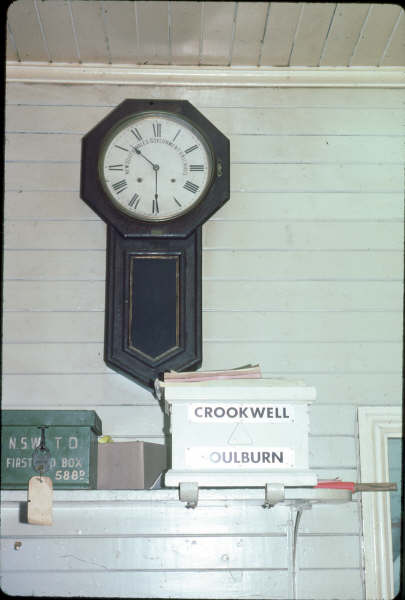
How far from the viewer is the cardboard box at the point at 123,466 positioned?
6.38 feet

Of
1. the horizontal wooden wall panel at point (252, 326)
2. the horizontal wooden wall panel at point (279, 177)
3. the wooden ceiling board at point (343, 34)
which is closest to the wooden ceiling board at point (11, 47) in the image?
the horizontal wooden wall panel at point (279, 177)

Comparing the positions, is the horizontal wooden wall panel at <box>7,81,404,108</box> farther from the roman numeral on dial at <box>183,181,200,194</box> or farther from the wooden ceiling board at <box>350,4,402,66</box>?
the roman numeral on dial at <box>183,181,200,194</box>

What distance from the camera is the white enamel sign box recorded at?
1.87 metres

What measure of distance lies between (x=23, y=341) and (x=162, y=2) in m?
1.08

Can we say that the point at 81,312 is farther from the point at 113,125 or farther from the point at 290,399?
the point at 290,399

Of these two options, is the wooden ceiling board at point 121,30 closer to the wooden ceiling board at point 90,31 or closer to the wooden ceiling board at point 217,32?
the wooden ceiling board at point 90,31

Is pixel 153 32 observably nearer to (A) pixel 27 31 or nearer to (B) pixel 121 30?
(B) pixel 121 30

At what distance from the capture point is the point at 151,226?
2.35m

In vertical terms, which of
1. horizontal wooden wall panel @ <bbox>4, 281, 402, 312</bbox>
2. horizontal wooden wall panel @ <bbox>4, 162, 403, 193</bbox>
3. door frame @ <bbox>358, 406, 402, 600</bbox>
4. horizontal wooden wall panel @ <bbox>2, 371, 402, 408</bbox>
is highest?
horizontal wooden wall panel @ <bbox>4, 162, 403, 193</bbox>

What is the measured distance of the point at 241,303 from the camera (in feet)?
7.84

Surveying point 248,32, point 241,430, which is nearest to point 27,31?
point 248,32

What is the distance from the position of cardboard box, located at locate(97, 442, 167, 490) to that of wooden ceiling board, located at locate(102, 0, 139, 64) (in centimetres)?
126

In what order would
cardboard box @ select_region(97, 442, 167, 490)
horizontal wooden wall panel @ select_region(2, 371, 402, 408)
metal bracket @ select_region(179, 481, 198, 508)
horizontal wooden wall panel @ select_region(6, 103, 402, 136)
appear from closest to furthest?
1. metal bracket @ select_region(179, 481, 198, 508)
2. cardboard box @ select_region(97, 442, 167, 490)
3. horizontal wooden wall panel @ select_region(2, 371, 402, 408)
4. horizontal wooden wall panel @ select_region(6, 103, 402, 136)

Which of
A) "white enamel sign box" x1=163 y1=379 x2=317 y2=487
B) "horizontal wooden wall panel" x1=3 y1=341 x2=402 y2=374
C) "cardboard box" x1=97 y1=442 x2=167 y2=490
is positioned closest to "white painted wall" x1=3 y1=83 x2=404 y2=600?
"horizontal wooden wall panel" x1=3 y1=341 x2=402 y2=374
